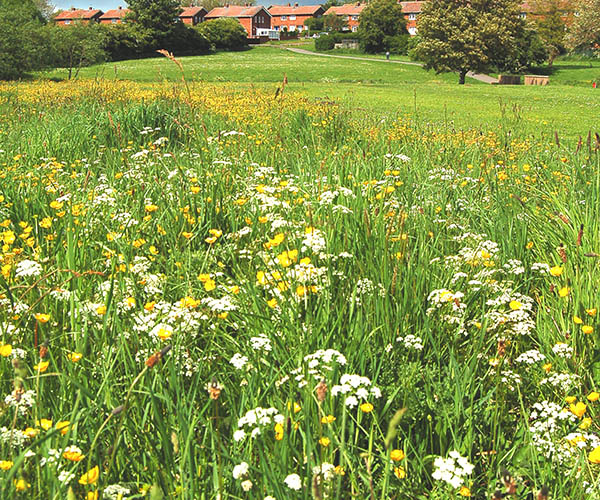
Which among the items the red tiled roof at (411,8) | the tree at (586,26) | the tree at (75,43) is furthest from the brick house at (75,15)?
the tree at (586,26)

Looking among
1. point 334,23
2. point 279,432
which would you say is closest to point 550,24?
point 334,23

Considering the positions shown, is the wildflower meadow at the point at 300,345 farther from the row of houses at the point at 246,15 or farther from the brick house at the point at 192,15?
the brick house at the point at 192,15

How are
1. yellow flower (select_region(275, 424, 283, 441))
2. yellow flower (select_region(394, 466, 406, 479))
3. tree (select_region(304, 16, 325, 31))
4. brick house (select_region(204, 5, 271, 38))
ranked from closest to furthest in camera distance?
yellow flower (select_region(275, 424, 283, 441)), yellow flower (select_region(394, 466, 406, 479)), brick house (select_region(204, 5, 271, 38)), tree (select_region(304, 16, 325, 31))

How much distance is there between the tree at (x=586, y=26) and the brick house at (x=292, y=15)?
327 feet

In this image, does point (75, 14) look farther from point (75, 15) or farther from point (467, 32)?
point (467, 32)

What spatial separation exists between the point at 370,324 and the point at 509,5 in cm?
4698

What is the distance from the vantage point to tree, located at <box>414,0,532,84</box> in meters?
41.0

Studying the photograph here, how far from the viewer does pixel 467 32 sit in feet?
134

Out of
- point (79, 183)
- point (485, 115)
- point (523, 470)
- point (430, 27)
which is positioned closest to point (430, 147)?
point (79, 183)

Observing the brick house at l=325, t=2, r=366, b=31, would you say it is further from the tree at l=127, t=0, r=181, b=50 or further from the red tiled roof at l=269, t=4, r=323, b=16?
the tree at l=127, t=0, r=181, b=50

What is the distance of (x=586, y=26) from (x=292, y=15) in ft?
345

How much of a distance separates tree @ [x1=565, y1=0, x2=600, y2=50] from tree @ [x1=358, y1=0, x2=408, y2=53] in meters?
32.6

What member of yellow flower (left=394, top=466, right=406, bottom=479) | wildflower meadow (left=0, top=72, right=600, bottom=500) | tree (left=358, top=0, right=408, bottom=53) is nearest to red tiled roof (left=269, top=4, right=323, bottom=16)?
tree (left=358, top=0, right=408, bottom=53)

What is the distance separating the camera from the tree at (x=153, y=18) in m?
65.3
